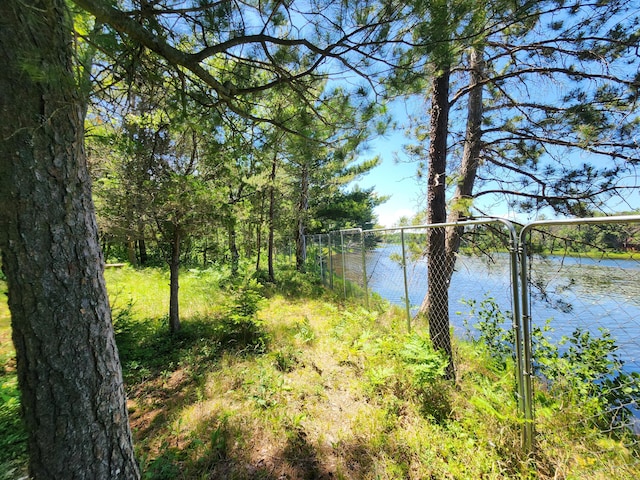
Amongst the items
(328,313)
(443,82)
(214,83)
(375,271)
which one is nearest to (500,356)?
(375,271)

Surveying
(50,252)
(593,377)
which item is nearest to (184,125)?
(50,252)

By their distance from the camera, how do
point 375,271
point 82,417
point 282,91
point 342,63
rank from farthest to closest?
1. point 375,271
2. point 282,91
3. point 342,63
4. point 82,417

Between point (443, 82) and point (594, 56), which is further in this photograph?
point (443, 82)

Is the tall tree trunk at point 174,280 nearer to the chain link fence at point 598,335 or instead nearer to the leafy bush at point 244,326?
the leafy bush at point 244,326

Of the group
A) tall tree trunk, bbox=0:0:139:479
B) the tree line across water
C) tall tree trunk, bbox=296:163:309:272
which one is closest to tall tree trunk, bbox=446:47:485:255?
the tree line across water

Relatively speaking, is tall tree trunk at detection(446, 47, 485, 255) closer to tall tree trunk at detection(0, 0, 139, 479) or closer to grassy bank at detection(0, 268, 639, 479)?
grassy bank at detection(0, 268, 639, 479)

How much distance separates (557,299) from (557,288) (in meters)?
0.79

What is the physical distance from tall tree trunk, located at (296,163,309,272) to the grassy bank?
5.44 meters

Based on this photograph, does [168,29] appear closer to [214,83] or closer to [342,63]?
[214,83]

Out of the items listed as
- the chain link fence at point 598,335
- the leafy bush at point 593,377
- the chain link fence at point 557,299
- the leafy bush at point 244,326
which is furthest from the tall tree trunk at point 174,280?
the leafy bush at point 593,377

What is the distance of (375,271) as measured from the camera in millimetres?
4809

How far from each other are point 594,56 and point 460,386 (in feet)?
12.1

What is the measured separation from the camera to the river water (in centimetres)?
140

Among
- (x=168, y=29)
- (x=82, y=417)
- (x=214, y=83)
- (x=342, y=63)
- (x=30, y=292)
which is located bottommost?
(x=82, y=417)
